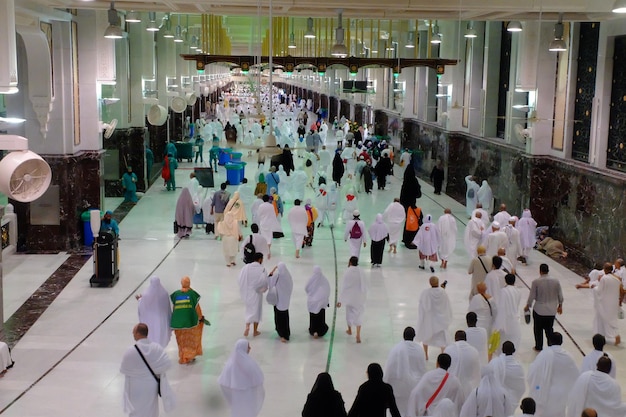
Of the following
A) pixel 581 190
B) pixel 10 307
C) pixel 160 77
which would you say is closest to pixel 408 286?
pixel 581 190

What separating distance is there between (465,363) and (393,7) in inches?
317

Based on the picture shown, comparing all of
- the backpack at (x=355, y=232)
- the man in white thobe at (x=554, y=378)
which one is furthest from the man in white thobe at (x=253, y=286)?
the man in white thobe at (x=554, y=378)

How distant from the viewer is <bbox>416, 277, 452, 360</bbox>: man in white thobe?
33.3 ft

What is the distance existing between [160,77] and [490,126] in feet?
42.7

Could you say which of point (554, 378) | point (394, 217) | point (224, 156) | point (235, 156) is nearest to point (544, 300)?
point (554, 378)

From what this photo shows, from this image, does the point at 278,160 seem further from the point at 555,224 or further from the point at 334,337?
the point at 334,337

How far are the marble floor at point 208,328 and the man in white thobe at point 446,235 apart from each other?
0.38 metres

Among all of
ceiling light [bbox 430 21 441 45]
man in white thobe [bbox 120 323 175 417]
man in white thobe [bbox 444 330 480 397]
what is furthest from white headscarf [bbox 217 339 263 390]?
ceiling light [bbox 430 21 441 45]

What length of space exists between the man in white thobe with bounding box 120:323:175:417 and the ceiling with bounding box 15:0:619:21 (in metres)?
6.87

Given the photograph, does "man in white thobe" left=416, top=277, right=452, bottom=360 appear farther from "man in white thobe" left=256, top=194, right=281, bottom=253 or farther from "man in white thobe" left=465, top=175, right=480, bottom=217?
"man in white thobe" left=465, top=175, right=480, bottom=217

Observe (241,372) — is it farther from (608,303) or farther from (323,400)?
(608,303)

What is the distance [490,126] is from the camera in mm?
22781

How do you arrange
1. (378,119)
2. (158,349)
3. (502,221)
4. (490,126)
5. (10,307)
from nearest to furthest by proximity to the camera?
(158,349), (10,307), (502,221), (490,126), (378,119)

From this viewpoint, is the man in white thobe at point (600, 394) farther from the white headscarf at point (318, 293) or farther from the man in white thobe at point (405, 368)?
the white headscarf at point (318, 293)
